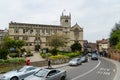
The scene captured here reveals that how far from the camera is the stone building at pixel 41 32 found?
277 feet

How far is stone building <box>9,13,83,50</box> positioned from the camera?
84312 mm

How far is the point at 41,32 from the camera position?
90125mm

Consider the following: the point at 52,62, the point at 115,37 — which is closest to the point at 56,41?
the point at 115,37

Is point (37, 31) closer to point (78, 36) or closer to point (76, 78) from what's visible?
point (78, 36)

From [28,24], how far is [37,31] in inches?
171

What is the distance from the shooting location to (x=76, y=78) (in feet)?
88.3

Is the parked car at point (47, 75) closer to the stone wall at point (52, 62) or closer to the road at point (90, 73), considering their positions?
the road at point (90, 73)

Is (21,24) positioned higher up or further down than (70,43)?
higher up

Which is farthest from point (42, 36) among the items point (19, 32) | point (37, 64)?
point (37, 64)

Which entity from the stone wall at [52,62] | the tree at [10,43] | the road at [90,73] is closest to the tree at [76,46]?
the tree at [10,43]

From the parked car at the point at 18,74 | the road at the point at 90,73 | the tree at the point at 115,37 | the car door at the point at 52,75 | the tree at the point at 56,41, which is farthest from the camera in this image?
the tree at the point at 115,37

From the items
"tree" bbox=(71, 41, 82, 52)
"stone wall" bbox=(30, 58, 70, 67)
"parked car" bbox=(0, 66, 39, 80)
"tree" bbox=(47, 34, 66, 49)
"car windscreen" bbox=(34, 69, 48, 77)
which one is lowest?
"stone wall" bbox=(30, 58, 70, 67)

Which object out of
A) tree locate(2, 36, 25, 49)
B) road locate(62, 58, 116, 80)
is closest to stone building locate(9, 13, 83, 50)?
tree locate(2, 36, 25, 49)

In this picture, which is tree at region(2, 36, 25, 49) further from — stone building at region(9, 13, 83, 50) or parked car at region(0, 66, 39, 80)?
parked car at region(0, 66, 39, 80)
